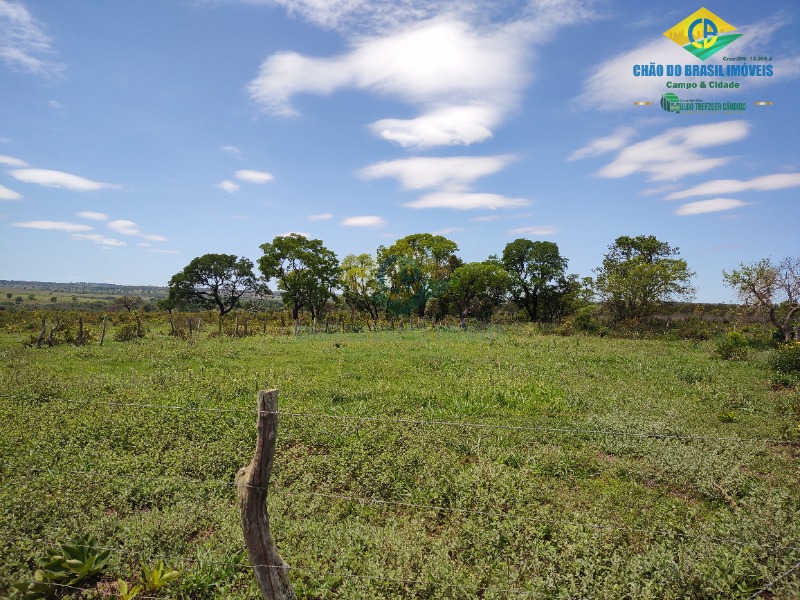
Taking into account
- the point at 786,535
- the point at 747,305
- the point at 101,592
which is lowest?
the point at 101,592

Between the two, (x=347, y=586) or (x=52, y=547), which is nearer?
(x=347, y=586)

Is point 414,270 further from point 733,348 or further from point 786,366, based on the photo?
point 786,366

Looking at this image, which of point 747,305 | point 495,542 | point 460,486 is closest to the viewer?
point 495,542

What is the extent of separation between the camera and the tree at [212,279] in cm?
5441

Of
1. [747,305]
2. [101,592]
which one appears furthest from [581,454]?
[747,305]

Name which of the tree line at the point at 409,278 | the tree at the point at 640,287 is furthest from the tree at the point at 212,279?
the tree at the point at 640,287

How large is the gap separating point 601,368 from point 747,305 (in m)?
16.3

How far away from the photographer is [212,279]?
55031 mm

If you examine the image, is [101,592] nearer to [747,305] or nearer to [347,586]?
[347,586]

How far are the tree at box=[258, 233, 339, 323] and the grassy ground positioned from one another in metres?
34.4

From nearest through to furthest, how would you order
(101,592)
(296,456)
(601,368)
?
1. (101,592)
2. (296,456)
3. (601,368)

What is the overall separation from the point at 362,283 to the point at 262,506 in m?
49.5

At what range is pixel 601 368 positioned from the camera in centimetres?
1944

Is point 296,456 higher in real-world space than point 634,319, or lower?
lower
